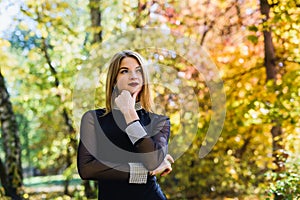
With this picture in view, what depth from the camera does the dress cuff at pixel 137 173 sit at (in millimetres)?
1832

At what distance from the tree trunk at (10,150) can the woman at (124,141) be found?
387cm

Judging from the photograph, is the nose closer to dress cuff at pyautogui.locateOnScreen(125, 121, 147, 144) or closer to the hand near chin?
the hand near chin

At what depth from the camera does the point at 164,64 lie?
17.5 feet

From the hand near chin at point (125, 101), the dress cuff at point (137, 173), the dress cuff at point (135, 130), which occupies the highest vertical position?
the hand near chin at point (125, 101)

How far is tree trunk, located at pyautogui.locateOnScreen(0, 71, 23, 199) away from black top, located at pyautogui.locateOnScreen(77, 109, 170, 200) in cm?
389

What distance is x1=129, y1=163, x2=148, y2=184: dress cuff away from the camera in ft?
6.01

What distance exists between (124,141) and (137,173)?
0.14 m

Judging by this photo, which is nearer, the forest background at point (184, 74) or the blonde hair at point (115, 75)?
the blonde hair at point (115, 75)

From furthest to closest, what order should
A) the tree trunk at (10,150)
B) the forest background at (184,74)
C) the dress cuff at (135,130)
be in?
the tree trunk at (10,150) → the forest background at (184,74) → the dress cuff at (135,130)

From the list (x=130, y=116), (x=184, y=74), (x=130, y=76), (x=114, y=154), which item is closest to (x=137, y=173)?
(x=114, y=154)

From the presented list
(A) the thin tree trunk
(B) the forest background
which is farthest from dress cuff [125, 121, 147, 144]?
(A) the thin tree trunk

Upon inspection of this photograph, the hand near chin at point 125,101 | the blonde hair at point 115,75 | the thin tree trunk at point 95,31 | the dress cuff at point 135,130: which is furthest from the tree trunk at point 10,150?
the dress cuff at point 135,130

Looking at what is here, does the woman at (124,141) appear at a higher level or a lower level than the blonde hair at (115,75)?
lower

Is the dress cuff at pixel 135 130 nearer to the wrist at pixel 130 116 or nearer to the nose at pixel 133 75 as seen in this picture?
the wrist at pixel 130 116
